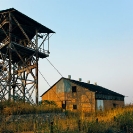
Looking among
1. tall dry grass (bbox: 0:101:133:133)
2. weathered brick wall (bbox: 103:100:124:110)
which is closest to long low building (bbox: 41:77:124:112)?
weathered brick wall (bbox: 103:100:124:110)

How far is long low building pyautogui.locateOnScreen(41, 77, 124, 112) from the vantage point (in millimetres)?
34562

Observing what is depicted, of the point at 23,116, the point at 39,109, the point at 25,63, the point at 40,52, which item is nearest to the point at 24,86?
the point at 25,63

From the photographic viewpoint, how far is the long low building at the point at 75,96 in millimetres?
34562

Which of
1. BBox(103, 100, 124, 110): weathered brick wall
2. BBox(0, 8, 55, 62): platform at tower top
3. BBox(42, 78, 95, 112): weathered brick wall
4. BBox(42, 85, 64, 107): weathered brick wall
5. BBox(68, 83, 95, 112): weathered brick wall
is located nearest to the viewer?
BBox(0, 8, 55, 62): platform at tower top

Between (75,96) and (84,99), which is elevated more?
(75,96)

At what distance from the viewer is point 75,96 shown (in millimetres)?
36000

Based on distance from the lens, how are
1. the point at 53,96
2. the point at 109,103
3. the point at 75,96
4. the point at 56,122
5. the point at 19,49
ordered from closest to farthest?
the point at 56,122, the point at 19,49, the point at 75,96, the point at 53,96, the point at 109,103

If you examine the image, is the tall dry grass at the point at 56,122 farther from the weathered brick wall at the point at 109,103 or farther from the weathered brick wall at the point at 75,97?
the weathered brick wall at the point at 109,103

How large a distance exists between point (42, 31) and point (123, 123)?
17244 millimetres

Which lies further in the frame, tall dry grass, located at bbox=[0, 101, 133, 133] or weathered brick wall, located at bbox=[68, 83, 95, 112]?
weathered brick wall, located at bbox=[68, 83, 95, 112]

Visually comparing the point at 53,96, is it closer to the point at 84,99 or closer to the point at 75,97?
the point at 75,97

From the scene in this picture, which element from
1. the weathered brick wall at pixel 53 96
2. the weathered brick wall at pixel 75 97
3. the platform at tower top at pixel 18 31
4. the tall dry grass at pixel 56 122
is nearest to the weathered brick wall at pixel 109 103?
the weathered brick wall at pixel 75 97

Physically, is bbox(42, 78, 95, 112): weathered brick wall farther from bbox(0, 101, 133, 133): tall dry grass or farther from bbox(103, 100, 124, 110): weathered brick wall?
bbox(0, 101, 133, 133): tall dry grass

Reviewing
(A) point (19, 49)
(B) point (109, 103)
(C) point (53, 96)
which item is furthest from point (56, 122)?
(B) point (109, 103)
